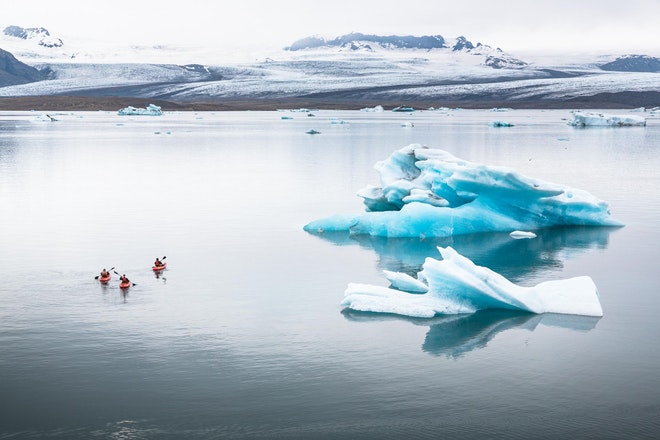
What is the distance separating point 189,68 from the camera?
141 m

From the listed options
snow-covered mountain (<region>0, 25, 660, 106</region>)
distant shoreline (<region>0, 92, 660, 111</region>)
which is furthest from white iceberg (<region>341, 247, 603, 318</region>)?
snow-covered mountain (<region>0, 25, 660, 106</region>)

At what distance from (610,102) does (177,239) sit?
97878 mm

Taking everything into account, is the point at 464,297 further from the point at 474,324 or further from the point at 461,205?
the point at 461,205

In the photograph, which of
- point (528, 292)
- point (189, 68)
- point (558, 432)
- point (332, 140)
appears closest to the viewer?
point (558, 432)

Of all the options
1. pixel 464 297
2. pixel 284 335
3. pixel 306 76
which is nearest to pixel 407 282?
pixel 464 297

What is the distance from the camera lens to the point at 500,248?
16.1 meters

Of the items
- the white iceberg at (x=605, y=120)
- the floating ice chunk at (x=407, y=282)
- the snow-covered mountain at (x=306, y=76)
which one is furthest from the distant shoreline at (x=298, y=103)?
the floating ice chunk at (x=407, y=282)

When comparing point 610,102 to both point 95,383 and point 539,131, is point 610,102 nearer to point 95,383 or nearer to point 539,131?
point 539,131

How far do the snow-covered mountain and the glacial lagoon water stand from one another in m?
94.9

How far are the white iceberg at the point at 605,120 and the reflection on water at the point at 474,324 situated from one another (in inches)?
2067

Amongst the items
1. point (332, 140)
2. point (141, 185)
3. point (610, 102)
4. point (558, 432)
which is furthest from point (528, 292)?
point (610, 102)

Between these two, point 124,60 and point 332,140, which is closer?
point 332,140

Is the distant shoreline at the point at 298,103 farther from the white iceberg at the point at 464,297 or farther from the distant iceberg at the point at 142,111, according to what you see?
the white iceberg at the point at 464,297

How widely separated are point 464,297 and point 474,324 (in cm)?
61
